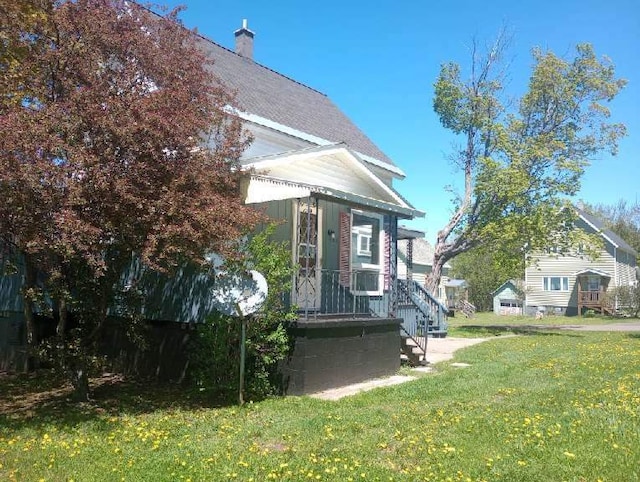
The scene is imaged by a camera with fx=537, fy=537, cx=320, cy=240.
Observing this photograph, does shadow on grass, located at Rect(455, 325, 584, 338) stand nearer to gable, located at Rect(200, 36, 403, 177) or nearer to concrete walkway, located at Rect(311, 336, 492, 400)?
concrete walkway, located at Rect(311, 336, 492, 400)

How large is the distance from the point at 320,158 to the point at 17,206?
643 centimetres

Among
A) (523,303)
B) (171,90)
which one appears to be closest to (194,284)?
(171,90)

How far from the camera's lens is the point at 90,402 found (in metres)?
8.09

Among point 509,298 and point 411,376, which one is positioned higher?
point 509,298

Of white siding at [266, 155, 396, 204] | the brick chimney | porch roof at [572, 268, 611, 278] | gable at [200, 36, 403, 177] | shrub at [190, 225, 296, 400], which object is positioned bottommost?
shrub at [190, 225, 296, 400]

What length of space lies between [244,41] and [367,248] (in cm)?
846

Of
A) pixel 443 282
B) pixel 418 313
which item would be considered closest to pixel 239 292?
pixel 418 313

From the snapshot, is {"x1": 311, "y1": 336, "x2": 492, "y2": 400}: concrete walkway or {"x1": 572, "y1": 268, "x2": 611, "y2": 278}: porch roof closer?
{"x1": 311, "y1": 336, "x2": 492, "y2": 400}: concrete walkway

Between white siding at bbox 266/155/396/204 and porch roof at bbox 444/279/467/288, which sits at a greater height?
white siding at bbox 266/155/396/204

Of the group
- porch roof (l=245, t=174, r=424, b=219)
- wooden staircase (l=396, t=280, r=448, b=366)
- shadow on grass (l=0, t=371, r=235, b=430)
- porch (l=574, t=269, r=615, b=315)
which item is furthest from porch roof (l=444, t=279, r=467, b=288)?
shadow on grass (l=0, t=371, r=235, b=430)

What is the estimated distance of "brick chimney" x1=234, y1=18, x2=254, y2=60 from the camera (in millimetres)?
17953

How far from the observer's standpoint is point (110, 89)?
6.80 meters

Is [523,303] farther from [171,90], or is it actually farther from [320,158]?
[171,90]

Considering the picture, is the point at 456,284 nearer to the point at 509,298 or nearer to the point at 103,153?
the point at 509,298
